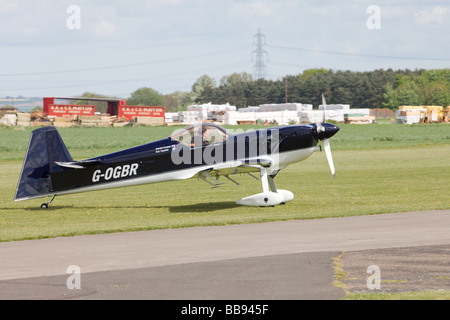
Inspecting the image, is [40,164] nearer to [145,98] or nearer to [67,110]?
[67,110]

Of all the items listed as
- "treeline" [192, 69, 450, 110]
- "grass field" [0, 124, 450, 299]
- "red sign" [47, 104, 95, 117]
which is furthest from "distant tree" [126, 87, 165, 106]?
"grass field" [0, 124, 450, 299]

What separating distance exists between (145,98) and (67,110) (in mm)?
82987

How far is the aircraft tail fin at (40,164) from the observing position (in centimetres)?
2039

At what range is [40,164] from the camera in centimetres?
2053

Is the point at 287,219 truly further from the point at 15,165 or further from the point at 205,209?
the point at 15,165

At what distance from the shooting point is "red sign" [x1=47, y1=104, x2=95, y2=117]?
107312 millimetres

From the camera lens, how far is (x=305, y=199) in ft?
72.2

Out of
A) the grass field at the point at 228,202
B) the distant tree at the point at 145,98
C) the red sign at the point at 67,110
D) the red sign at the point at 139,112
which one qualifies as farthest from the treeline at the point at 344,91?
the grass field at the point at 228,202

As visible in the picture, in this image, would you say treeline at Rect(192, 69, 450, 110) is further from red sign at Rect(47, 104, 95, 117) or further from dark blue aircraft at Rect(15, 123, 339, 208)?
dark blue aircraft at Rect(15, 123, 339, 208)

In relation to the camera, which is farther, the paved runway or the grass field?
the grass field

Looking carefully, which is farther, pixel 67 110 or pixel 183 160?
pixel 67 110

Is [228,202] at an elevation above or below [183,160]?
below

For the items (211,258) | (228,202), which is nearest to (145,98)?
(228,202)

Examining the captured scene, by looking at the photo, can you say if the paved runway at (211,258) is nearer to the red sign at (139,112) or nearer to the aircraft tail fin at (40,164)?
the aircraft tail fin at (40,164)
